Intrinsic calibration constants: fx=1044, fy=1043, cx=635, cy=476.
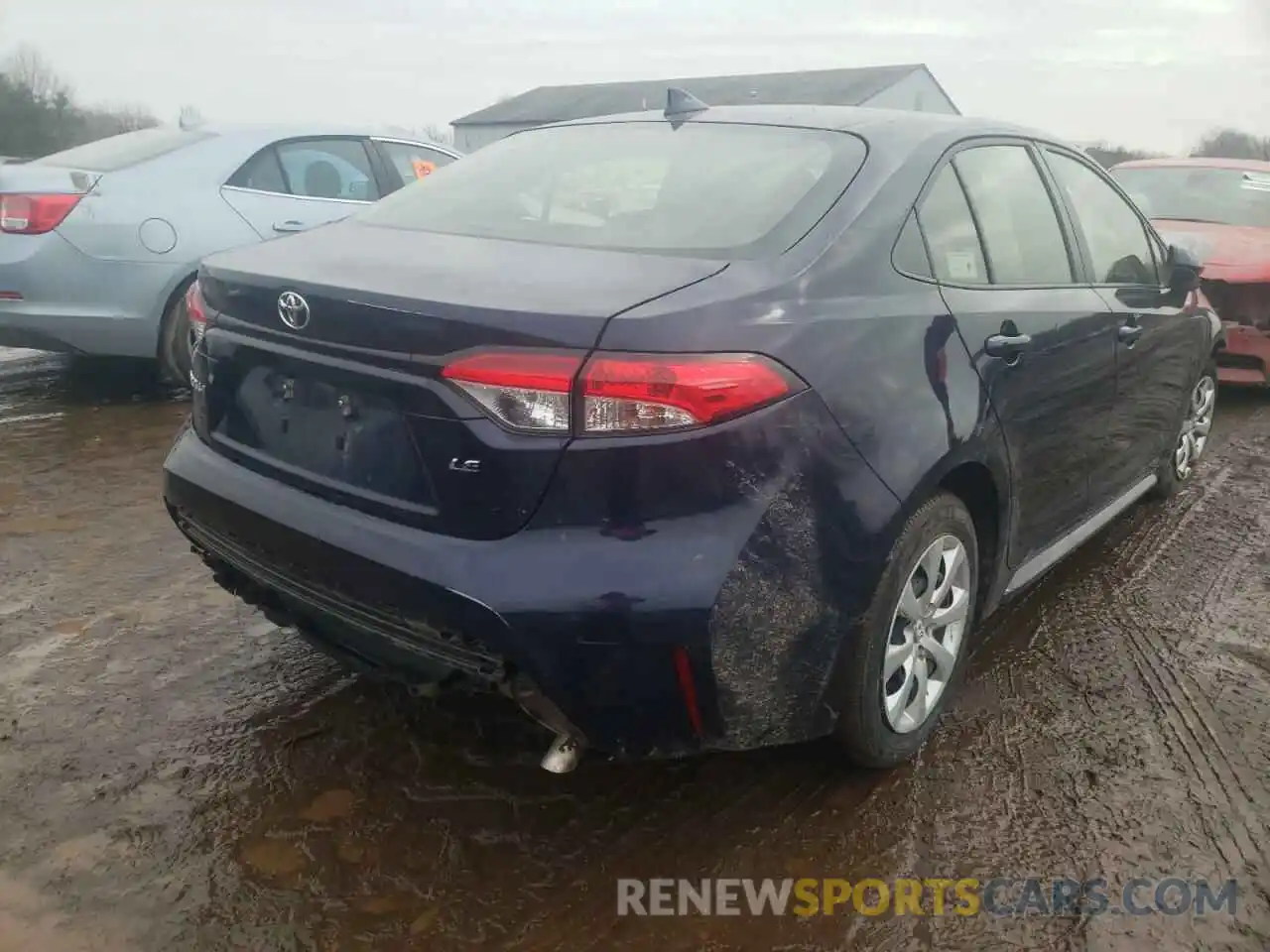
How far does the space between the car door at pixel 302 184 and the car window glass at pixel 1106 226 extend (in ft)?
12.1

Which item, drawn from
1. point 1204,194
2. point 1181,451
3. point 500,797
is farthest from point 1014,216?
point 1204,194

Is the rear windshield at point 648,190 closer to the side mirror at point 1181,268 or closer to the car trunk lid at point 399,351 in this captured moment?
the car trunk lid at point 399,351

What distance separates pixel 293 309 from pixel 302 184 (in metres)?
4.21

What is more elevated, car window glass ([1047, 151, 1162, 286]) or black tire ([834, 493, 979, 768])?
car window glass ([1047, 151, 1162, 286])

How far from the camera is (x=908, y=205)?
2.54 meters

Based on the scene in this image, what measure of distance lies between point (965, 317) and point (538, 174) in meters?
1.20

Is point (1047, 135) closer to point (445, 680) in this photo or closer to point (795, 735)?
point (795, 735)

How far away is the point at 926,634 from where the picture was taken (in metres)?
2.62

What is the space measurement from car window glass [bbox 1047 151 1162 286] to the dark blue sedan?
559mm

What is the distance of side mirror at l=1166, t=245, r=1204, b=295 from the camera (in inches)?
158

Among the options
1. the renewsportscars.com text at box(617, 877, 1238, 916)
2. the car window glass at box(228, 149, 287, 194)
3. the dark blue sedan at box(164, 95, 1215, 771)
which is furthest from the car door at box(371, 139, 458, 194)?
the renewsportscars.com text at box(617, 877, 1238, 916)

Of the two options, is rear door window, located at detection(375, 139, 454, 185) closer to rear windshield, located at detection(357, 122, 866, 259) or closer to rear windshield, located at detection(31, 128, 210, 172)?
rear windshield, located at detection(31, 128, 210, 172)

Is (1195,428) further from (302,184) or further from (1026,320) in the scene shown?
(302,184)

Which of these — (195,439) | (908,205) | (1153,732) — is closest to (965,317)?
(908,205)
